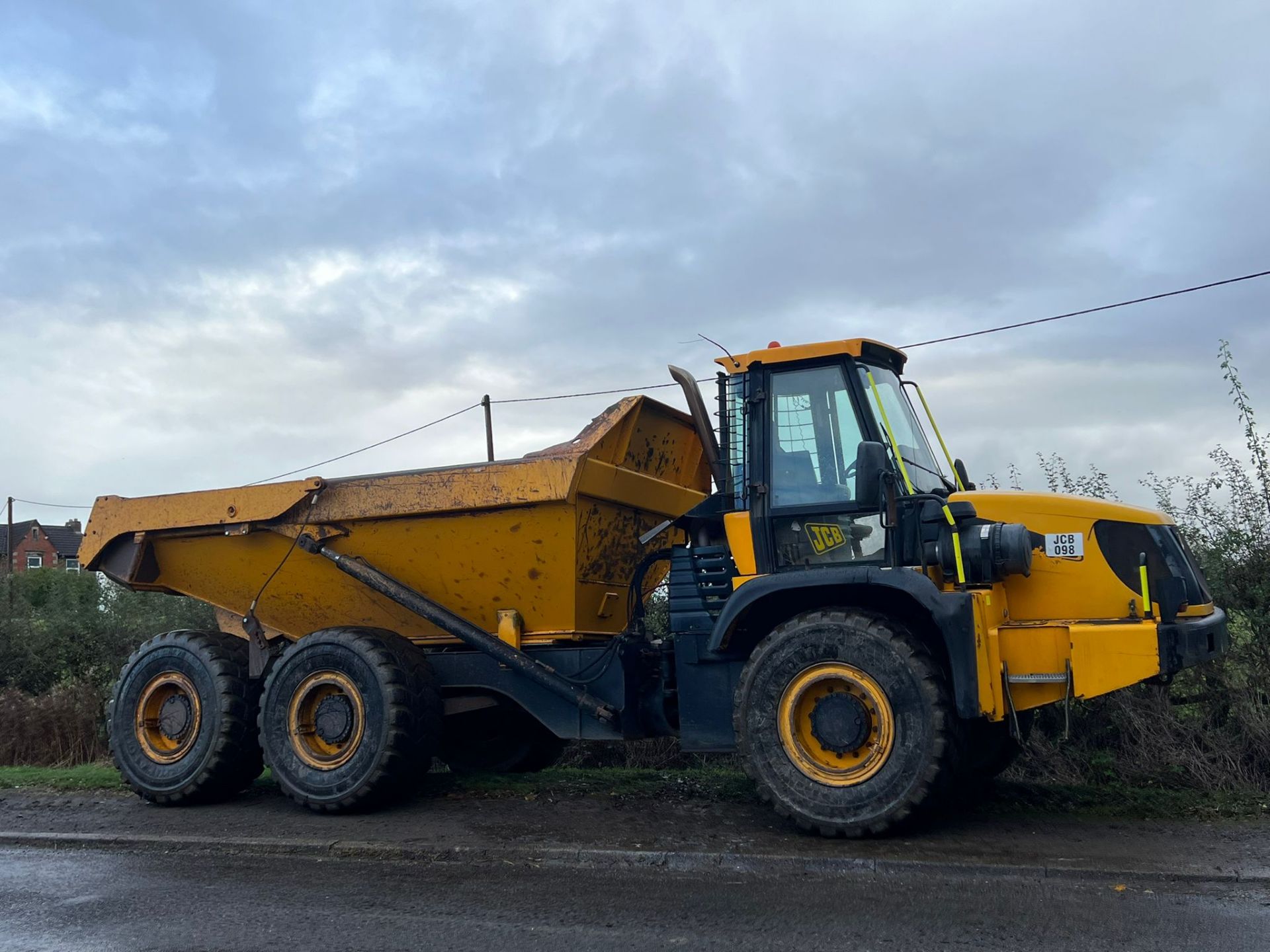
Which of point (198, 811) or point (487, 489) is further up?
point (487, 489)

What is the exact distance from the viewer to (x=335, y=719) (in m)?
7.86

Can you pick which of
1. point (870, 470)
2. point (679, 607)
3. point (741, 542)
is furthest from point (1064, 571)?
point (679, 607)

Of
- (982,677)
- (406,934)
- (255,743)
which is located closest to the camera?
(406,934)

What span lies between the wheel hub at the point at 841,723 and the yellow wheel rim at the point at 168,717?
15.6 ft

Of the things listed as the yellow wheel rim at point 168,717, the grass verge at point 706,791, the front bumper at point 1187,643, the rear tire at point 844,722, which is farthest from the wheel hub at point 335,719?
the front bumper at point 1187,643

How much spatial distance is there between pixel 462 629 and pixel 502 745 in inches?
70.3

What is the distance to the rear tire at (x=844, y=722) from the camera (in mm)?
6059

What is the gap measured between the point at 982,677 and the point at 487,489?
11.4 ft

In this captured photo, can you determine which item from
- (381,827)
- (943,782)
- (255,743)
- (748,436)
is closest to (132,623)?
(255,743)

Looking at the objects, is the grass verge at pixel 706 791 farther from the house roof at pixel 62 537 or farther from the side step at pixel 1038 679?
the house roof at pixel 62 537

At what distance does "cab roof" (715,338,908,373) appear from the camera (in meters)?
6.82

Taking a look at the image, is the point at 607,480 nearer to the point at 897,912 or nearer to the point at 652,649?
the point at 652,649

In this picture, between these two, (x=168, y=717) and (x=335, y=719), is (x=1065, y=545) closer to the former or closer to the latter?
(x=335, y=719)

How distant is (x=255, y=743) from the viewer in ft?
28.2
